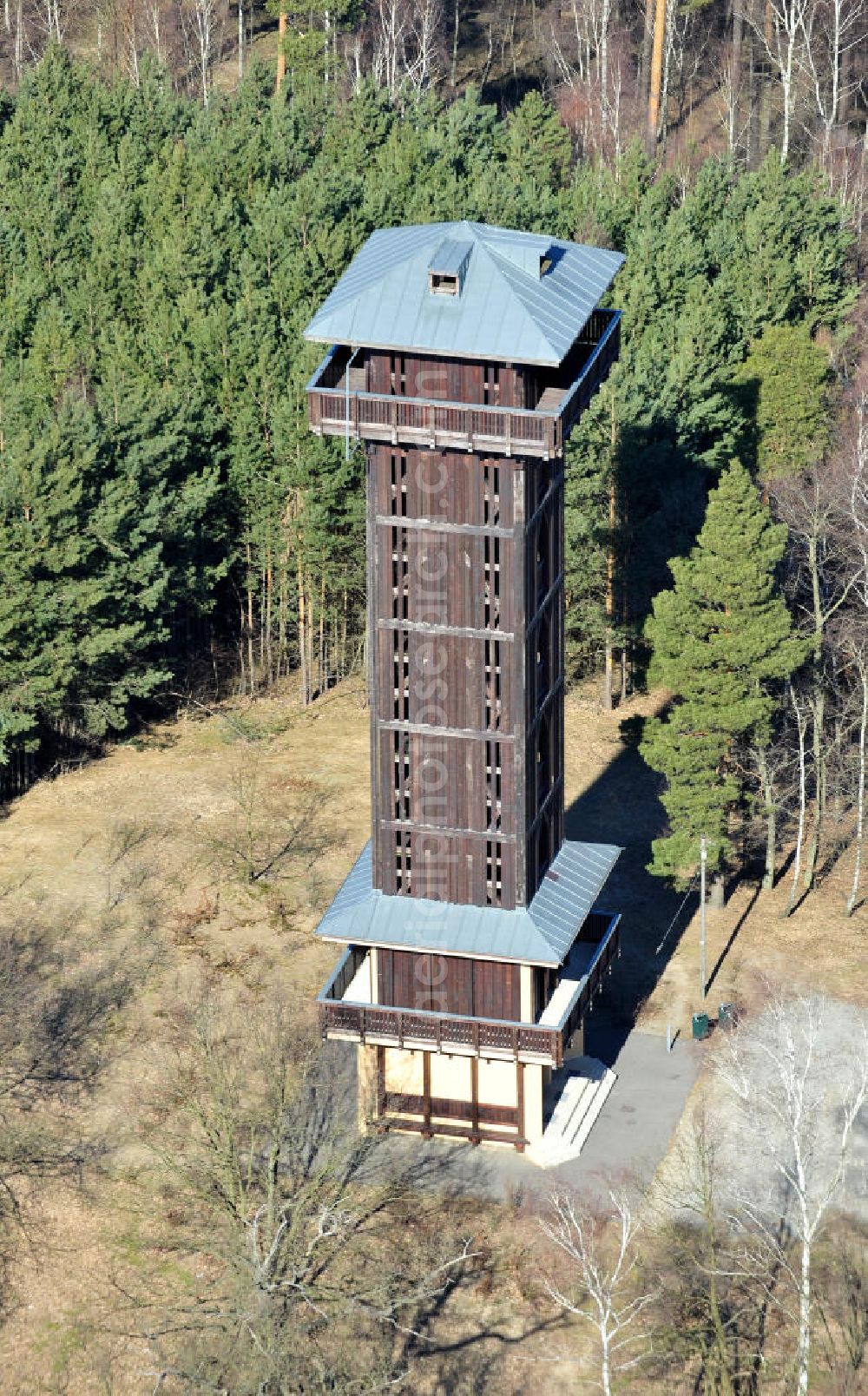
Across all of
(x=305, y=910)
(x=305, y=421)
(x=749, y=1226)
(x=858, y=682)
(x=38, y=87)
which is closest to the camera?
(x=749, y=1226)

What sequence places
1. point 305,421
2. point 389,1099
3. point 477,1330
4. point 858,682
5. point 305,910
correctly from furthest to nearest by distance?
point 305,421 < point 858,682 < point 305,910 < point 389,1099 < point 477,1330

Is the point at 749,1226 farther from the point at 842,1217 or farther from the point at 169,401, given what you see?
the point at 169,401

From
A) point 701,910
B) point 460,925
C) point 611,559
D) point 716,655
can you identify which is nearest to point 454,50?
point 611,559

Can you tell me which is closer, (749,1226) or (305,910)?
(749,1226)

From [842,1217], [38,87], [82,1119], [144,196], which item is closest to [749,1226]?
[842,1217]

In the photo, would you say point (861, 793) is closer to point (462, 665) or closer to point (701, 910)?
point (701, 910)

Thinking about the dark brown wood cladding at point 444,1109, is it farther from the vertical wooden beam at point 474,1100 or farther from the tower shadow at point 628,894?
the tower shadow at point 628,894

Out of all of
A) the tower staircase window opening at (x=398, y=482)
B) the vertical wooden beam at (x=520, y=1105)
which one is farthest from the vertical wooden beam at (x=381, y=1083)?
the tower staircase window opening at (x=398, y=482)
